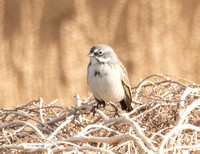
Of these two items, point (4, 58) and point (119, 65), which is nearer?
point (119, 65)

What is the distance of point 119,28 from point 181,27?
1.78ft

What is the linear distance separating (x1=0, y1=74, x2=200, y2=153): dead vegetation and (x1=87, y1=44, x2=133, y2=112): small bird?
0.36 metres

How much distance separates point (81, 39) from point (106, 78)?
76.3 inches

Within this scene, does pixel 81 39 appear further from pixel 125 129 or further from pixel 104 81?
pixel 125 129

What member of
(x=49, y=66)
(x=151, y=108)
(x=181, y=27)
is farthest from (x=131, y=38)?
(x=151, y=108)

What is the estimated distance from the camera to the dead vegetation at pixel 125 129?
1.37m

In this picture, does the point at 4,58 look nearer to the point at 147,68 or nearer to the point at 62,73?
the point at 62,73

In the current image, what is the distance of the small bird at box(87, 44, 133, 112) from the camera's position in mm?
2434

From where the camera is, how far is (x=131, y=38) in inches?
167

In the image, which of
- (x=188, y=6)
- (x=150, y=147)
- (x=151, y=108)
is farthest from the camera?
(x=188, y=6)

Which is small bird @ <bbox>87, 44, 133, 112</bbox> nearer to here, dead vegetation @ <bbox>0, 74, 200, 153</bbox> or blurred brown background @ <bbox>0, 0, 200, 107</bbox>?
dead vegetation @ <bbox>0, 74, 200, 153</bbox>

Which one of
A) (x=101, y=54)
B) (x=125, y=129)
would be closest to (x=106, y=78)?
(x=101, y=54)

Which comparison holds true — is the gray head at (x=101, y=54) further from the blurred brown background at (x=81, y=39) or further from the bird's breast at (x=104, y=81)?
the blurred brown background at (x=81, y=39)

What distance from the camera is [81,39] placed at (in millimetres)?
4344
